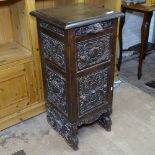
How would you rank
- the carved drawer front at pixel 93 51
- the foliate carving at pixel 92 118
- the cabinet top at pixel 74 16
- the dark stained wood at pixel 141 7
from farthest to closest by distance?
the dark stained wood at pixel 141 7, the foliate carving at pixel 92 118, the carved drawer front at pixel 93 51, the cabinet top at pixel 74 16

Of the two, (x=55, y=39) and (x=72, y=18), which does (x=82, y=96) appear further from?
(x=72, y=18)

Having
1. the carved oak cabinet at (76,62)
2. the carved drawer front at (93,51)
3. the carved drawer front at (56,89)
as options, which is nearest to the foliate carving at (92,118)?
the carved oak cabinet at (76,62)

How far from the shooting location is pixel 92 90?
159cm

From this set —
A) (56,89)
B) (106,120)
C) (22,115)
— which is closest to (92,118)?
(106,120)

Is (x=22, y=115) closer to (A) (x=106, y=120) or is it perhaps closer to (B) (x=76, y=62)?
(A) (x=106, y=120)

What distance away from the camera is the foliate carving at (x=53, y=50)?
56.0 inches

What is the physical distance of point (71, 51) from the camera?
1.34m

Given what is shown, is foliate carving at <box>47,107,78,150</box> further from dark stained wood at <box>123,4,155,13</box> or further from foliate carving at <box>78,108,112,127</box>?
dark stained wood at <box>123,4,155,13</box>

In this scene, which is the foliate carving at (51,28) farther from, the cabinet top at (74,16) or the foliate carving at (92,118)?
the foliate carving at (92,118)

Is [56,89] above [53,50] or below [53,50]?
below

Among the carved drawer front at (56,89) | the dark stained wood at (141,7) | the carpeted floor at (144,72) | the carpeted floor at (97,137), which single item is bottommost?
the carpeted floor at (97,137)

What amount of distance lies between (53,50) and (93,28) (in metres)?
0.30

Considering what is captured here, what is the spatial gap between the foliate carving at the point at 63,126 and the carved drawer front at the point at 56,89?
0.26 feet

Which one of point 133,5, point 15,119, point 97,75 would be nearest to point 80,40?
point 97,75
